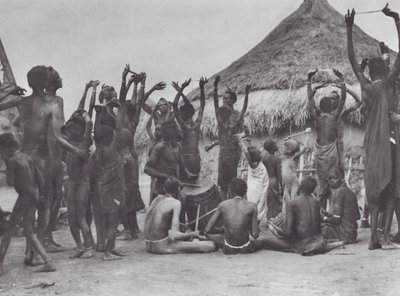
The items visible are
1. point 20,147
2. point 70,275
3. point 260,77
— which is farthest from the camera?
point 260,77

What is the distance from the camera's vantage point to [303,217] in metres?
7.14

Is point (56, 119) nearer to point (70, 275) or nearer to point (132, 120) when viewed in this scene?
point (70, 275)

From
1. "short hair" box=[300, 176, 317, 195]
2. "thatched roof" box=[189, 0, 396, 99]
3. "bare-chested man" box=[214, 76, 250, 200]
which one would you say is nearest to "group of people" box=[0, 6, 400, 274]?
"short hair" box=[300, 176, 317, 195]

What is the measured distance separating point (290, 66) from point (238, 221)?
315 inches

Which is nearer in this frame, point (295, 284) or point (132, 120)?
point (295, 284)

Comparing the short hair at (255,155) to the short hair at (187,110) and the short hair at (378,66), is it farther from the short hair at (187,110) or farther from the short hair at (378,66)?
the short hair at (378,66)

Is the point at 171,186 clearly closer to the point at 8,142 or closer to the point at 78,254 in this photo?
the point at 78,254

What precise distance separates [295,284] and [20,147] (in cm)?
330

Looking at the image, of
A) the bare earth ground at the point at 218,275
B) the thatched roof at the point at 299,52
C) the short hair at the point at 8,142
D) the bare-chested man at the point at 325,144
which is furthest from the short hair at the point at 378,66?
the thatched roof at the point at 299,52

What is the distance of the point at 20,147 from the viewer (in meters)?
6.56

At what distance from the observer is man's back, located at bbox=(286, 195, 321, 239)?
7133 millimetres

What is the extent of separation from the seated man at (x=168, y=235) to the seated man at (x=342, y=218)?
1.57 meters

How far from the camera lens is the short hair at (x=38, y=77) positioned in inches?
259

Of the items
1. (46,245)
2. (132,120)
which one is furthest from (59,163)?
(132,120)
